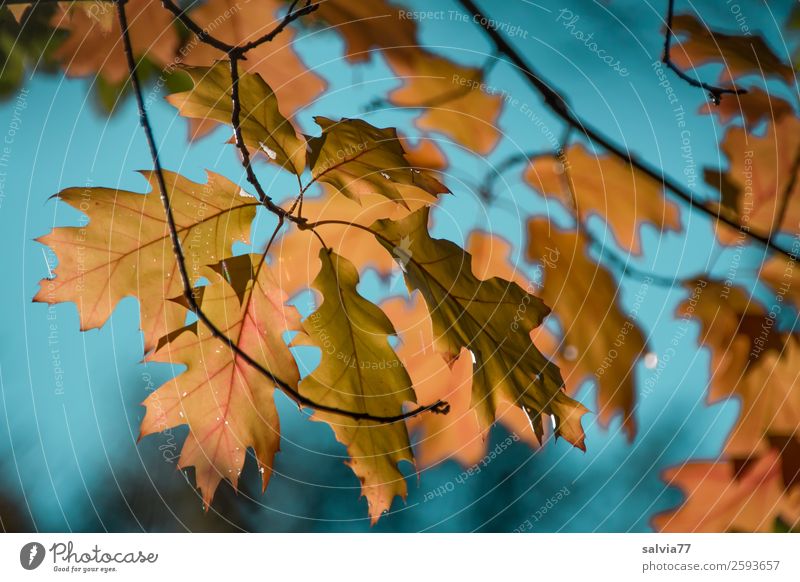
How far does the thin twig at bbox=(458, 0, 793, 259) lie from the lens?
44cm

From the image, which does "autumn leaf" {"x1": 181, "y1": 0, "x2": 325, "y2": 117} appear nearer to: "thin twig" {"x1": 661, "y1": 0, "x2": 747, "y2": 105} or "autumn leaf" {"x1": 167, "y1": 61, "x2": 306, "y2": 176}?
"autumn leaf" {"x1": 167, "y1": 61, "x2": 306, "y2": 176}

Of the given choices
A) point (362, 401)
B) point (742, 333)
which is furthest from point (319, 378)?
point (742, 333)

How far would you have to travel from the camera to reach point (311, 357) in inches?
15.9

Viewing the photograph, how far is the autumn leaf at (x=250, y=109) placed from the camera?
37 cm

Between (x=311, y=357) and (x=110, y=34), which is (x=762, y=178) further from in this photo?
(x=110, y=34)

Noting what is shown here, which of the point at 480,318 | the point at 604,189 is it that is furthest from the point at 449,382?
the point at 604,189

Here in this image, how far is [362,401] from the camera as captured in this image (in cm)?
40

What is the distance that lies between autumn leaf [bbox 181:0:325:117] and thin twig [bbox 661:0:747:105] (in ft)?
0.80

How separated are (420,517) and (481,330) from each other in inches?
5.6

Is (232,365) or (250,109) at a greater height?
(250,109)

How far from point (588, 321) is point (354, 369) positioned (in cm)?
17

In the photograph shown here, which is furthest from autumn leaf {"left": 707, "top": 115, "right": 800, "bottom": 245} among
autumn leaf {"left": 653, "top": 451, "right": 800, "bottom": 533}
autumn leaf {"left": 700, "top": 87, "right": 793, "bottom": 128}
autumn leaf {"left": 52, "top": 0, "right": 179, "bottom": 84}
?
autumn leaf {"left": 52, "top": 0, "right": 179, "bottom": 84}

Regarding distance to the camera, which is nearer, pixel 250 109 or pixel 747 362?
pixel 250 109
